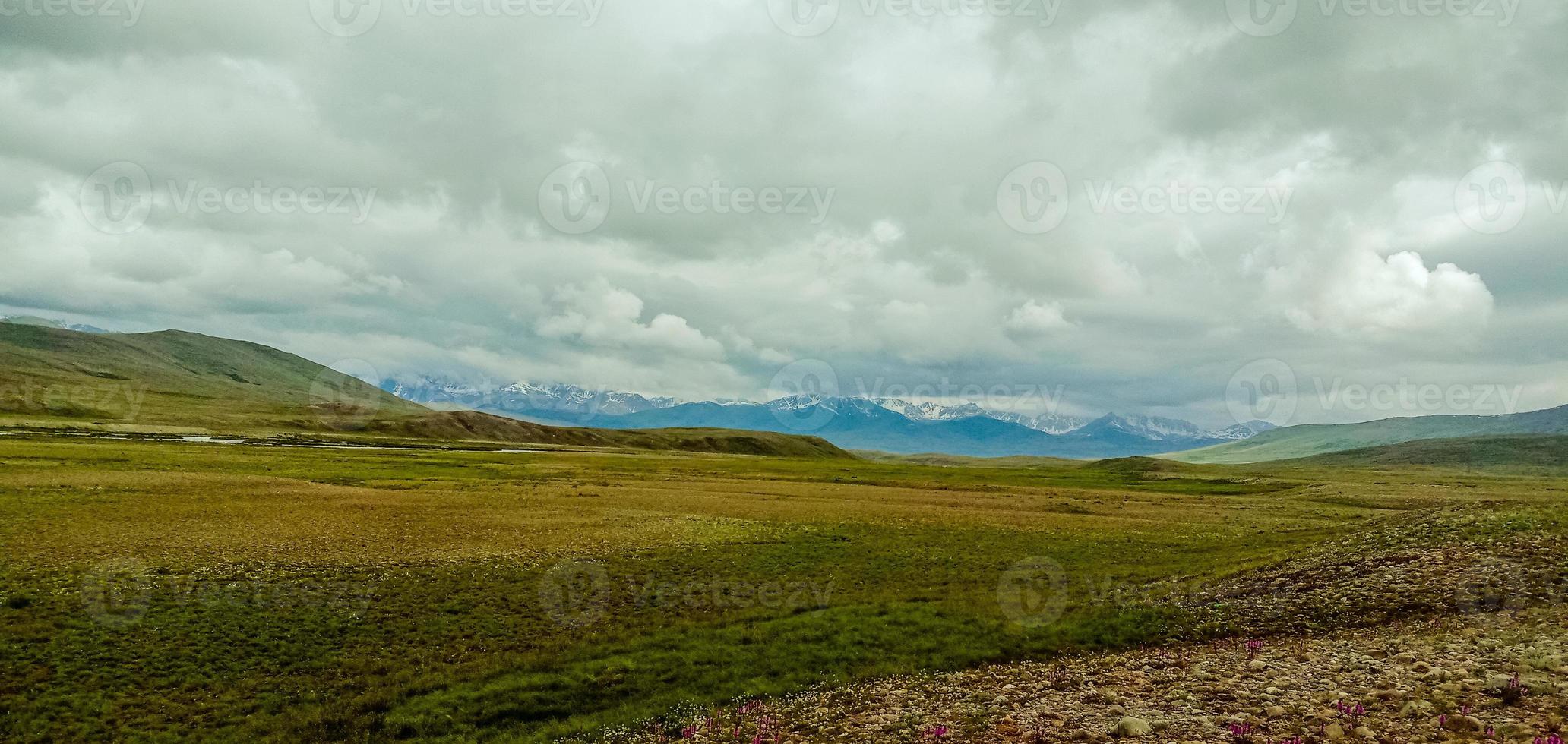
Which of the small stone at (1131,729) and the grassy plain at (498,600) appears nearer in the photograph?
the small stone at (1131,729)

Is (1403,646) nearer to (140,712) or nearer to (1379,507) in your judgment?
(140,712)

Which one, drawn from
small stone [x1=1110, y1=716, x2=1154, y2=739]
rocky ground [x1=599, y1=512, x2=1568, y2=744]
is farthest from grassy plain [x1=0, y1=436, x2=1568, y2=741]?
small stone [x1=1110, y1=716, x2=1154, y2=739]

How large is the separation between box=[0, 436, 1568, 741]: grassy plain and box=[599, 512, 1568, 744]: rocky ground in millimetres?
2586

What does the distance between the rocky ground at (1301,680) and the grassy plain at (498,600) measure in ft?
8.48

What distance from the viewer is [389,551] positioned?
4062cm

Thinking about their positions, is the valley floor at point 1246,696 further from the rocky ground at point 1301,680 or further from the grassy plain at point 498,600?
the grassy plain at point 498,600

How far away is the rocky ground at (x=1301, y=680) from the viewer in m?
14.3

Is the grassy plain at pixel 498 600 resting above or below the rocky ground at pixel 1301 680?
below

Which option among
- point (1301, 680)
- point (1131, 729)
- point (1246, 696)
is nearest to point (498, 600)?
point (1131, 729)

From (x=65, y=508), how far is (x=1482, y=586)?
260 ft

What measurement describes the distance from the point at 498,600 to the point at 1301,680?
30200mm

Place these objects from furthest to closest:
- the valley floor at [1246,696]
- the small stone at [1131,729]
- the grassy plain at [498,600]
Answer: the grassy plain at [498,600], the small stone at [1131,729], the valley floor at [1246,696]

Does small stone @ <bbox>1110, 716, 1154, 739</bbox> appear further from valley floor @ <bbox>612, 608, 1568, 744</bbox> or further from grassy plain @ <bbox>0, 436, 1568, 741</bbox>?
grassy plain @ <bbox>0, 436, 1568, 741</bbox>

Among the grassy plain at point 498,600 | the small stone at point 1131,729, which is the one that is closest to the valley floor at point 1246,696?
the small stone at point 1131,729
